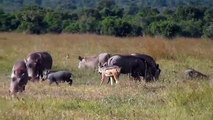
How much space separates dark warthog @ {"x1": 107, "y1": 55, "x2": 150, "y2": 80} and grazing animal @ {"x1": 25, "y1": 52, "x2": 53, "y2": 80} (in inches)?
71.0

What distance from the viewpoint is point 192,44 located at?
27750 millimetres

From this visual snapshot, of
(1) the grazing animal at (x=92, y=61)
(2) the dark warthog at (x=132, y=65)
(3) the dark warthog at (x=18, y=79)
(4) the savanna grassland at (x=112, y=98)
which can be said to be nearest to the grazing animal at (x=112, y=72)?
(4) the savanna grassland at (x=112, y=98)

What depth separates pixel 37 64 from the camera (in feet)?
54.1

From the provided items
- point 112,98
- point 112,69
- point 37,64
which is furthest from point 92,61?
point 112,98

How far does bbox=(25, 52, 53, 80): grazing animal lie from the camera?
52.9 feet

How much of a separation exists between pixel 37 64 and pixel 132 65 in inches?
98.6

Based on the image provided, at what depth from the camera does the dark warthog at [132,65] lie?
1633 cm

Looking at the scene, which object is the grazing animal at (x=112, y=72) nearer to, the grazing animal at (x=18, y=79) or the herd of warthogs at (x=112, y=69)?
the herd of warthogs at (x=112, y=69)

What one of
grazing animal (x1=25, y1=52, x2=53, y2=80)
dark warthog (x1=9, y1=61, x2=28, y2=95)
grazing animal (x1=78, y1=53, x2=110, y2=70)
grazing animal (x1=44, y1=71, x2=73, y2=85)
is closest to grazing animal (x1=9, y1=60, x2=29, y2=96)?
dark warthog (x1=9, y1=61, x2=28, y2=95)

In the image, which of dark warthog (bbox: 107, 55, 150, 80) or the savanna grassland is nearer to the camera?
the savanna grassland

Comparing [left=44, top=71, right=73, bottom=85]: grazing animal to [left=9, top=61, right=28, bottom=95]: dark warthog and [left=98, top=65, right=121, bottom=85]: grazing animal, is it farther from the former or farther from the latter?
[left=9, top=61, right=28, bottom=95]: dark warthog

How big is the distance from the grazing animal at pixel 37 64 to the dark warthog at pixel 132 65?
5.92ft

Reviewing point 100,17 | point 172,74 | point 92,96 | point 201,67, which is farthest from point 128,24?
point 92,96

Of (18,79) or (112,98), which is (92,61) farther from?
(112,98)
